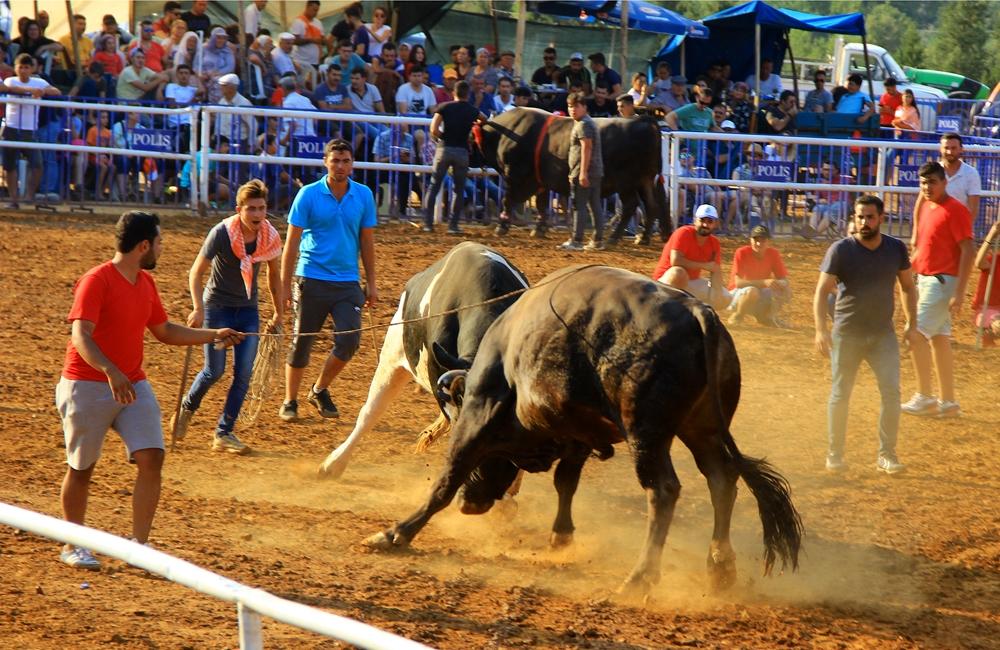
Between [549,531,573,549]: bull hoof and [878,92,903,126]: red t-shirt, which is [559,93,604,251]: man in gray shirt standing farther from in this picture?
[878,92,903,126]: red t-shirt

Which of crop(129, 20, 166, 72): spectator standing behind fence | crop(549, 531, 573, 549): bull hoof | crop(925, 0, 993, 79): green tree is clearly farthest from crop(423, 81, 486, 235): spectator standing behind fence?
crop(925, 0, 993, 79): green tree

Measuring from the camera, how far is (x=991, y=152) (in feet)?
54.5

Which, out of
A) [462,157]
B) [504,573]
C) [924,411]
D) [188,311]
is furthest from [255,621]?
[462,157]

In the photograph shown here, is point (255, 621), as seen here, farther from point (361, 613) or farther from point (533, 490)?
Result: point (533, 490)

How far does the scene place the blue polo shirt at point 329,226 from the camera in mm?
8547

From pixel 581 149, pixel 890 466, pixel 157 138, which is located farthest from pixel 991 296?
pixel 157 138

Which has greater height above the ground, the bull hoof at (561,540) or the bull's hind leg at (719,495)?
the bull's hind leg at (719,495)

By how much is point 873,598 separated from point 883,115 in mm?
18833

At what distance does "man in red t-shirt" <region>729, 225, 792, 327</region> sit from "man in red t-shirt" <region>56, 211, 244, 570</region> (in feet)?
25.4

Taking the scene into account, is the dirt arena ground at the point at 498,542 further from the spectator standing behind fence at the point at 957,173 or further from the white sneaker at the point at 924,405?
the spectator standing behind fence at the point at 957,173

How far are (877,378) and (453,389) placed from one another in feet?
10.5

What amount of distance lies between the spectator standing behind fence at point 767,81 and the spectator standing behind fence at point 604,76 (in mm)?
4358

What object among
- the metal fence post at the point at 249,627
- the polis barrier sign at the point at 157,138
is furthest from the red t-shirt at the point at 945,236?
the polis barrier sign at the point at 157,138

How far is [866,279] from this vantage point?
8234 millimetres
